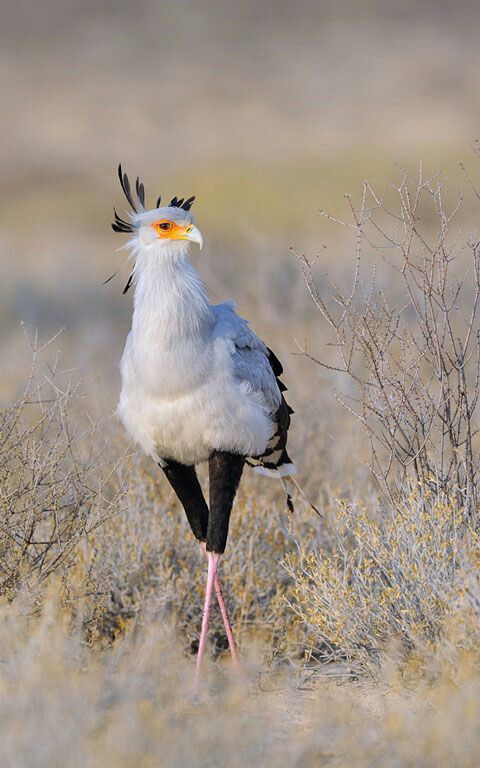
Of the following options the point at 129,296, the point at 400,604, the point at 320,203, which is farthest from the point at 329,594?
the point at 320,203

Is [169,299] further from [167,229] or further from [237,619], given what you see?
[237,619]

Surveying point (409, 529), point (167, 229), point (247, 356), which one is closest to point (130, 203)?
point (167, 229)

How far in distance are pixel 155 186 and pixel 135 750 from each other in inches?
1657

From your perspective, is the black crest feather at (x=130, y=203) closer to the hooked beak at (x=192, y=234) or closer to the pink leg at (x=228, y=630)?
the hooked beak at (x=192, y=234)

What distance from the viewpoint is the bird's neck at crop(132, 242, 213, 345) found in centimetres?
456

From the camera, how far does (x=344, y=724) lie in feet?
11.3

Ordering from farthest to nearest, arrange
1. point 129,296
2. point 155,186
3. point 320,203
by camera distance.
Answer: point 155,186 < point 320,203 < point 129,296

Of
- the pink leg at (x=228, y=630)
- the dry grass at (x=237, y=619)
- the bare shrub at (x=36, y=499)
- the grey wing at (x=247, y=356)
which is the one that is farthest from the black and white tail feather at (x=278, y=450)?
the bare shrub at (x=36, y=499)

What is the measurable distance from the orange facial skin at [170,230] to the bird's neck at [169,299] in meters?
0.04

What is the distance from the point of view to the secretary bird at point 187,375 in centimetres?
453

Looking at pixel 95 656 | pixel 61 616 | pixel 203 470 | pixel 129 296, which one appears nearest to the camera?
pixel 95 656

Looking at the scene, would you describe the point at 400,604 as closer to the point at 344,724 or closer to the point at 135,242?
the point at 344,724

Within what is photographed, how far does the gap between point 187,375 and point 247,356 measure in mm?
397

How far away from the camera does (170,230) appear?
4680 mm
